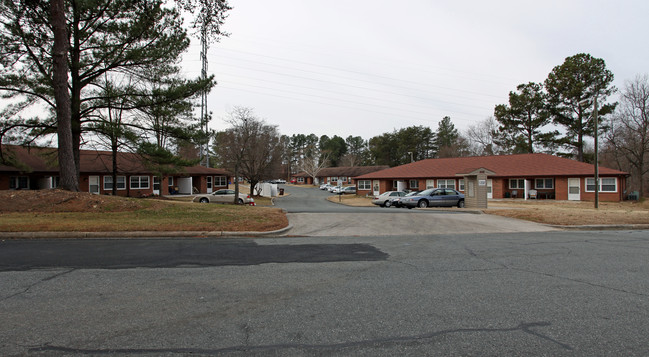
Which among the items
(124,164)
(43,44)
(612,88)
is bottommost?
(124,164)

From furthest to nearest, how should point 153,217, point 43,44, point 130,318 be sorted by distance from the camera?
point 43,44 → point 153,217 → point 130,318

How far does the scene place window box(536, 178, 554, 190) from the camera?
3762 centimetres

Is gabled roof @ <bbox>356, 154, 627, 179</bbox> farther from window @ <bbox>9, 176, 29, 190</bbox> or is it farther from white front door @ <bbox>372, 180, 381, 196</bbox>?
window @ <bbox>9, 176, 29, 190</bbox>

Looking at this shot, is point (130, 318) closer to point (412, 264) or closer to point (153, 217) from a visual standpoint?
point (412, 264)

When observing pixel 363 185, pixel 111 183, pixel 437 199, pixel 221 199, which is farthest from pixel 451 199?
pixel 111 183

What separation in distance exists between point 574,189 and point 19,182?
51.7m

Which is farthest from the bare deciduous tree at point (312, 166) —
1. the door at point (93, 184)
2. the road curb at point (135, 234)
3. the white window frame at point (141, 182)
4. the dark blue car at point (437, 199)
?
the road curb at point (135, 234)

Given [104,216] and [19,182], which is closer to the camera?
[104,216]

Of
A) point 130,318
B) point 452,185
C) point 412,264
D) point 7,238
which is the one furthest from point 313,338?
point 452,185

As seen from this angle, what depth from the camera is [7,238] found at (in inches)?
383

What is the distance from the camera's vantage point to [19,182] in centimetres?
3375

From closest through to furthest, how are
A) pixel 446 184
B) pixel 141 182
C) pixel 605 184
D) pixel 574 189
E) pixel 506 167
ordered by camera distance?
pixel 605 184, pixel 574 189, pixel 141 182, pixel 506 167, pixel 446 184

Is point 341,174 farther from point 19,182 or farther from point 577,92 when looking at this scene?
point 19,182

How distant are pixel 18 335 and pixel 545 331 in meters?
5.42
